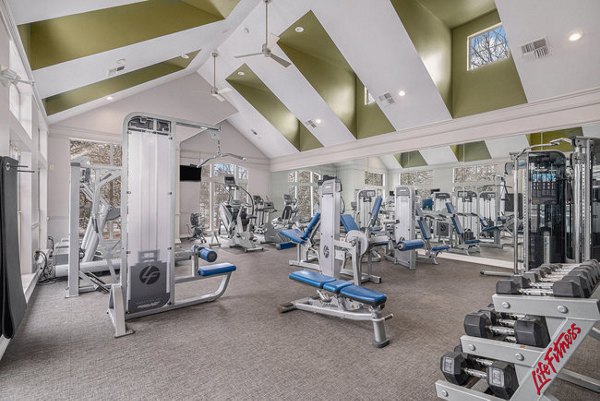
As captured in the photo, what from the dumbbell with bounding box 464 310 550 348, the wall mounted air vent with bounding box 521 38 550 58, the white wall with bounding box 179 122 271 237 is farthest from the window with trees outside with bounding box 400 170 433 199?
the dumbbell with bounding box 464 310 550 348

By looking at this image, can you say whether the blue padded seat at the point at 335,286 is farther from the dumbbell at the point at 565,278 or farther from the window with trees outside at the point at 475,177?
the window with trees outside at the point at 475,177

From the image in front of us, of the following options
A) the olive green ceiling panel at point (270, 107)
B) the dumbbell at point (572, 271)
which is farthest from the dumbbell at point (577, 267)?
the olive green ceiling panel at point (270, 107)

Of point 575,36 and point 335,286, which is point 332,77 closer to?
point 575,36

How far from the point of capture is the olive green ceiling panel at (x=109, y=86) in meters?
5.81

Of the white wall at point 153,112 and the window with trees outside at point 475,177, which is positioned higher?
the white wall at point 153,112

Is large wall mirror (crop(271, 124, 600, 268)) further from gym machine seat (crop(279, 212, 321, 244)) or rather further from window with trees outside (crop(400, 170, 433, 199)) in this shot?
gym machine seat (crop(279, 212, 321, 244))

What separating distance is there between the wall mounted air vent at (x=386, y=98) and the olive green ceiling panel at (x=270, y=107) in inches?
113

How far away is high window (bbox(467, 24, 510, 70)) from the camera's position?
569 centimetres

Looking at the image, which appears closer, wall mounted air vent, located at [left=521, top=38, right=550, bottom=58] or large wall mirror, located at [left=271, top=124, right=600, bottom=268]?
wall mounted air vent, located at [left=521, top=38, right=550, bottom=58]

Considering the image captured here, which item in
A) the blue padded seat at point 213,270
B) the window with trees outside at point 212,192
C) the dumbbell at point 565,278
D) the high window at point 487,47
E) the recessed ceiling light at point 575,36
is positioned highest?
the high window at point 487,47

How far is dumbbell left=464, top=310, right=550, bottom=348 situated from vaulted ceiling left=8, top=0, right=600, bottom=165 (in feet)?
14.4

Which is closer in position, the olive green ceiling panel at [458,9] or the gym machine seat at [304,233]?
the gym machine seat at [304,233]

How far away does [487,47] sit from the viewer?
590 centimetres

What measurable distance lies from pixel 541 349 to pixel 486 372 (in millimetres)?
269
